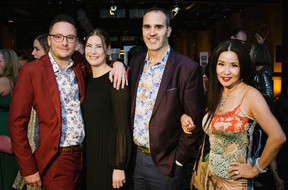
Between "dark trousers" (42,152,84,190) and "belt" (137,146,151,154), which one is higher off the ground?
"belt" (137,146,151,154)

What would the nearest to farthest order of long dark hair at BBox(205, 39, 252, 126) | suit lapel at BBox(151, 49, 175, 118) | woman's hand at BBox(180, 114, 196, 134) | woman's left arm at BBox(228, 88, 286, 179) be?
woman's left arm at BBox(228, 88, 286, 179) < long dark hair at BBox(205, 39, 252, 126) < woman's hand at BBox(180, 114, 196, 134) < suit lapel at BBox(151, 49, 175, 118)

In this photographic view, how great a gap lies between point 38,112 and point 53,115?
0.11 m

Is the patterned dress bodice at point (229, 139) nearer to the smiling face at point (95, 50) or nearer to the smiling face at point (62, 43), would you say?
the smiling face at point (95, 50)

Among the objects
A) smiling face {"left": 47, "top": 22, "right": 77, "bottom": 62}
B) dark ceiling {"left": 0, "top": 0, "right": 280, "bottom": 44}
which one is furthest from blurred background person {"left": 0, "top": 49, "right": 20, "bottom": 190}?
dark ceiling {"left": 0, "top": 0, "right": 280, "bottom": 44}

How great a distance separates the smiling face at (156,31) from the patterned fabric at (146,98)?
93mm

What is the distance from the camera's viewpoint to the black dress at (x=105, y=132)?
7.35 feet

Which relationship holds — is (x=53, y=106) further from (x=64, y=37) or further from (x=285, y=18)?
(x=285, y=18)

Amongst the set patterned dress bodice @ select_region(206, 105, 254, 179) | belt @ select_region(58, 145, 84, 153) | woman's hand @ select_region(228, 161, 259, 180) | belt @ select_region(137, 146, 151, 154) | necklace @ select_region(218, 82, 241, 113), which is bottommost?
woman's hand @ select_region(228, 161, 259, 180)

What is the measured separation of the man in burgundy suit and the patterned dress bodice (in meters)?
0.92

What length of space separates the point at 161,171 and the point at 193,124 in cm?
40

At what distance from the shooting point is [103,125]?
2.29m

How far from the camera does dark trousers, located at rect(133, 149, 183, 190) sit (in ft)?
7.59

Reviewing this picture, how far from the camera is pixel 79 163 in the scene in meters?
2.38

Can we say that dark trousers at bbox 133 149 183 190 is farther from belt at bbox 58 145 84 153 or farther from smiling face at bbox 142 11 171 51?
smiling face at bbox 142 11 171 51
